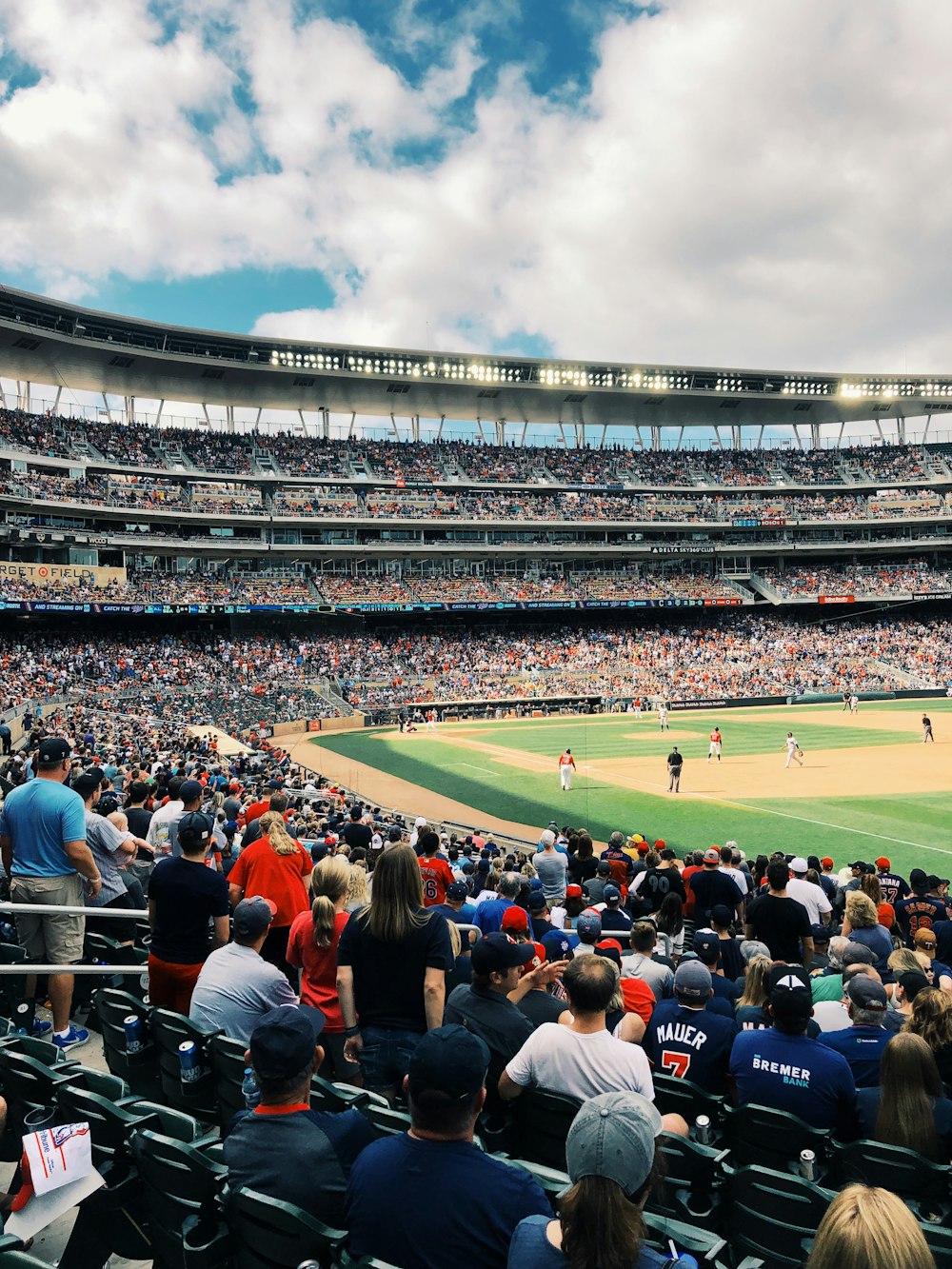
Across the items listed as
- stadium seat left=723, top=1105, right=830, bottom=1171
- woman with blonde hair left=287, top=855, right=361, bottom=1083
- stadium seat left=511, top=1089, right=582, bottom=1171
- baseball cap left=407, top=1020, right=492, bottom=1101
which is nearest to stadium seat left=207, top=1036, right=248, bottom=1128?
woman with blonde hair left=287, top=855, right=361, bottom=1083

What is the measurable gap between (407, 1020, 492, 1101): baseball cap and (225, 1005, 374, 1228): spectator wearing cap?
0.77 meters

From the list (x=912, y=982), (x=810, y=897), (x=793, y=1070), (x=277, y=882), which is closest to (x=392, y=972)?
(x=793, y=1070)

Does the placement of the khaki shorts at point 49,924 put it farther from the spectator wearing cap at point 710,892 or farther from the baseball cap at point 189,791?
the spectator wearing cap at point 710,892

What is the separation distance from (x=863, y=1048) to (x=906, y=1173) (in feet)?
3.87

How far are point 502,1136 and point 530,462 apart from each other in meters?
76.9

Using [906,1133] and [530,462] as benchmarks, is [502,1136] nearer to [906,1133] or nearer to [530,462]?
[906,1133]

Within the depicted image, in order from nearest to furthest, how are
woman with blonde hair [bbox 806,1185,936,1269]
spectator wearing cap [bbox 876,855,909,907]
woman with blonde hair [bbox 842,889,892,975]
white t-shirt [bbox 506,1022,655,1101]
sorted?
woman with blonde hair [bbox 806,1185,936,1269] → white t-shirt [bbox 506,1022,655,1101] → woman with blonde hair [bbox 842,889,892,975] → spectator wearing cap [bbox 876,855,909,907]

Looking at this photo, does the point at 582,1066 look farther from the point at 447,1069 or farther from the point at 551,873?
Result: the point at 551,873

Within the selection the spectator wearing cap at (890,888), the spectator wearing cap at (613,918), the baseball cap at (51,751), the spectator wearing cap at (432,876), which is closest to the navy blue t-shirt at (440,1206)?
the baseball cap at (51,751)

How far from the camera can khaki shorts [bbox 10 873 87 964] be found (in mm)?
7004

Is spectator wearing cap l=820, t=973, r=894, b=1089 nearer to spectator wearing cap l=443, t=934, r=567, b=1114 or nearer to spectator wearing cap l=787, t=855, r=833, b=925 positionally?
spectator wearing cap l=443, t=934, r=567, b=1114

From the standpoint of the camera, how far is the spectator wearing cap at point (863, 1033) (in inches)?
209

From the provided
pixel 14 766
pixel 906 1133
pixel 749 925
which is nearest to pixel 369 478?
pixel 14 766

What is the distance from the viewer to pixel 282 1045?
3555mm
